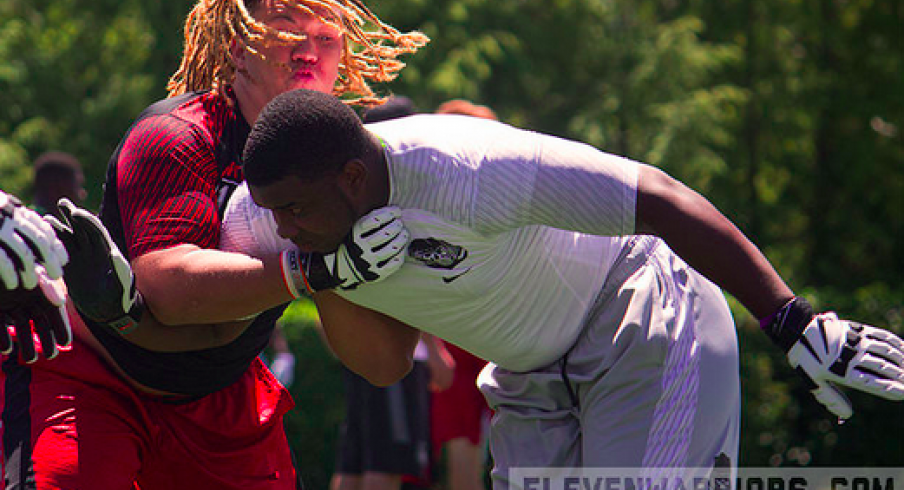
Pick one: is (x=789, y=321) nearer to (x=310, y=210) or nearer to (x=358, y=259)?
(x=358, y=259)

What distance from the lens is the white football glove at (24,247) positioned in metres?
2.46

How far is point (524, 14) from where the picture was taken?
606 inches

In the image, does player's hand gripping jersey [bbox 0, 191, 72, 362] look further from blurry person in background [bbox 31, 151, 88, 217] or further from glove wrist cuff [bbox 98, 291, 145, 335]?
blurry person in background [bbox 31, 151, 88, 217]

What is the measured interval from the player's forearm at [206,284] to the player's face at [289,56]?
2.05 ft

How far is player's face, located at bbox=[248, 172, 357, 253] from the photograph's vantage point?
2.66 m

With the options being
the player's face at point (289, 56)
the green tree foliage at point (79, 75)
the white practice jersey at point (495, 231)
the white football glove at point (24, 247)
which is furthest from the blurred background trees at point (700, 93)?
the white football glove at point (24, 247)

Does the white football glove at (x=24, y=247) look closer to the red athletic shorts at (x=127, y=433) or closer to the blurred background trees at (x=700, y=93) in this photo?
the red athletic shorts at (x=127, y=433)

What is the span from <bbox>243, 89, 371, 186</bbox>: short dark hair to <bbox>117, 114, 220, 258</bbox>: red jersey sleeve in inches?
12.2

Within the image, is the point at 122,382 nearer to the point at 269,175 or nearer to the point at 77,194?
the point at 269,175

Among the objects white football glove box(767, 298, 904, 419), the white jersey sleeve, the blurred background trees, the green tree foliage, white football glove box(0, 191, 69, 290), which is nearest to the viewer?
white football glove box(0, 191, 69, 290)

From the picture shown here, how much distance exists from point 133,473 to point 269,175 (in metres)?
1.01

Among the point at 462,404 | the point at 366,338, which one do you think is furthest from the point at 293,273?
the point at 462,404

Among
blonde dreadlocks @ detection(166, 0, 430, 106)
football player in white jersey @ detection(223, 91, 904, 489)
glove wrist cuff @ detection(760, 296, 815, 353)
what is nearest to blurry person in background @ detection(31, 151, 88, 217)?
blonde dreadlocks @ detection(166, 0, 430, 106)

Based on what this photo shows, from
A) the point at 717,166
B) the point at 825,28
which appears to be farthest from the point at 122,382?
the point at 825,28
